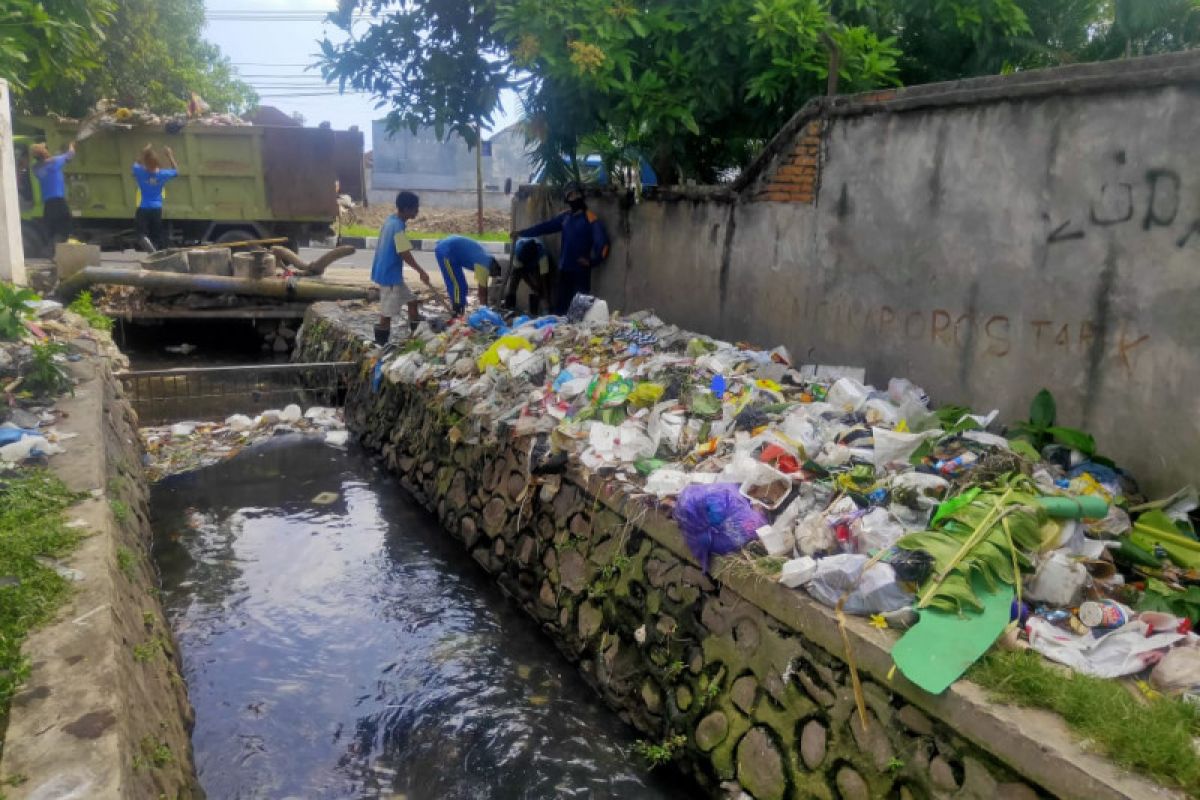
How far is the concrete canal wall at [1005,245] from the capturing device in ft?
12.3

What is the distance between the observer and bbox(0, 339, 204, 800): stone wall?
7.73 ft

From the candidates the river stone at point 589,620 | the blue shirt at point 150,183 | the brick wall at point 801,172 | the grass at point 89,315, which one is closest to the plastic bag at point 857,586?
the river stone at point 589,620

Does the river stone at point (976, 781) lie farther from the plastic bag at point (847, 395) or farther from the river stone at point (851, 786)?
the plastic bag at point (847, 395)

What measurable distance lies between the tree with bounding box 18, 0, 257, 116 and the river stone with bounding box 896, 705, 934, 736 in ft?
63.6

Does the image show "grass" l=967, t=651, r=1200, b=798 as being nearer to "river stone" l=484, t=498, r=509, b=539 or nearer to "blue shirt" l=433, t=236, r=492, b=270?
"river stone" l=484, t=498, r=509, b=539

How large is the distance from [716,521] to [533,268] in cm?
629

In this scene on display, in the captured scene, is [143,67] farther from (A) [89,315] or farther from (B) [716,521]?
(B) [716,521]

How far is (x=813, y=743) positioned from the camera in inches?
121

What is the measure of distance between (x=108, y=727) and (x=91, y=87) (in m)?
20.5

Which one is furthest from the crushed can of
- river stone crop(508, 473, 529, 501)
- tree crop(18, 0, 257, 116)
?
tree crop(18, 0, 257, 116)

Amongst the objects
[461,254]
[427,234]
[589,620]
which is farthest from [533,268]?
[427,234]

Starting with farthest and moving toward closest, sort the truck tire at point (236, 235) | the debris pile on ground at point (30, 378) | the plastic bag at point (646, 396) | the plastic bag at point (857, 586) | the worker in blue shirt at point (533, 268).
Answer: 1. the truck tire at point (236, 235)
2. the worker in blue shirt at point (533, 268)
3. the plastic bag at point (646, 396)
4. the debris pile on ground at point (30, 378)
5. the plastic bag at point (857, 586)

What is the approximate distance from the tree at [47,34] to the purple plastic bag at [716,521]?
5.29 m

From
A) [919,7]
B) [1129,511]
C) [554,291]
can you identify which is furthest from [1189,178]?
[554,291]
